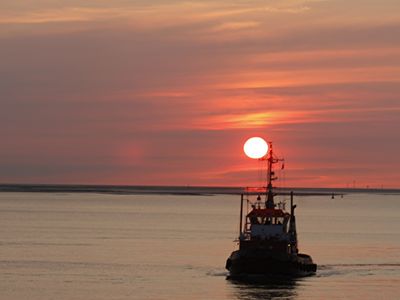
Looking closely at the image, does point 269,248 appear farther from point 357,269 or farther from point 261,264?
point 357,269

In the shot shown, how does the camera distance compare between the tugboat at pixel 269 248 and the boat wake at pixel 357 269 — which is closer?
the tugboat at pixel 269 248

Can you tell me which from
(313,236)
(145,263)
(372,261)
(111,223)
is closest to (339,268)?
(372,261)

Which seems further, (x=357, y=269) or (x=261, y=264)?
(x=357, y=269)

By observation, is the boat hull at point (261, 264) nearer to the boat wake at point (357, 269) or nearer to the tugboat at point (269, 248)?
the tugboat at point (269, 248)

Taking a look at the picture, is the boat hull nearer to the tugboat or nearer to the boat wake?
the tugboat

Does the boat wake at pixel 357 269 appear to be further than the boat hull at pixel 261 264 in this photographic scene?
Yes

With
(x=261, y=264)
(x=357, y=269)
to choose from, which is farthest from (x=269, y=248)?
(x=357, y=269)

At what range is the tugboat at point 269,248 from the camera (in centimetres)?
9100

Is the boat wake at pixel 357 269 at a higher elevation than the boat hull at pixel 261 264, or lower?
higher

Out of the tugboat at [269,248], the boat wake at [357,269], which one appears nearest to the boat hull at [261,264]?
the tugboat at [269,248]

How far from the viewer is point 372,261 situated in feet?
368

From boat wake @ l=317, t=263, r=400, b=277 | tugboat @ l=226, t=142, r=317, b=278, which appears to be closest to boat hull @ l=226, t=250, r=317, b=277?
tugboat @ l=226, t=142, r=317, b=278

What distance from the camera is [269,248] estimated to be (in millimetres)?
92000

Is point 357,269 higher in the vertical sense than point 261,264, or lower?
higher
